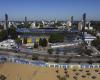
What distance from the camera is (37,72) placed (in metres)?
10.5

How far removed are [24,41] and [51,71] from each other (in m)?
12.3

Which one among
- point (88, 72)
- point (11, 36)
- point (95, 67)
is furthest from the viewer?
point (11, 36)

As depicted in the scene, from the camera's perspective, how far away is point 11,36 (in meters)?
26.3

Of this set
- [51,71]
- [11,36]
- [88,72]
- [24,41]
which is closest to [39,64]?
[51,71]

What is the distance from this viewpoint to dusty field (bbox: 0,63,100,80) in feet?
32.1

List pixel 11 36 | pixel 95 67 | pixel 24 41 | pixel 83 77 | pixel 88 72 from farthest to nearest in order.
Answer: pixel 11 36, pixel 24 41, pixel 95 67, pixel 88 72, pixel 83 77

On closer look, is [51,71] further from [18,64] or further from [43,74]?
[18,64]

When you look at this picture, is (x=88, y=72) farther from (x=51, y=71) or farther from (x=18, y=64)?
(x=18, y=64)

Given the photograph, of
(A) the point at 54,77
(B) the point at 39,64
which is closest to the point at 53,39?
(B) the point at 39,64

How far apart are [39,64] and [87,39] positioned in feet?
42.2

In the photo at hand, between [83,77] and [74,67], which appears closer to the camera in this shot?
[83,77]

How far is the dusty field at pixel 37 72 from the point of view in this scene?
9797mm

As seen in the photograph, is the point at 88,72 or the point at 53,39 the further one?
the point at 53,39

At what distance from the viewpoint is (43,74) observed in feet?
33.7
